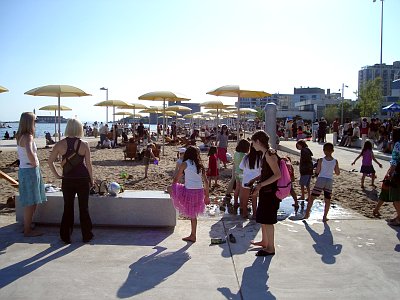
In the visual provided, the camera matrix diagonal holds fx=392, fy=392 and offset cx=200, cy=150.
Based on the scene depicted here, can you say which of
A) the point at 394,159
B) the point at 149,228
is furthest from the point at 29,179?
the point at 394,159

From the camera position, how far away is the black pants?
5090 mm

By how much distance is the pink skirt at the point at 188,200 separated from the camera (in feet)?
17.5

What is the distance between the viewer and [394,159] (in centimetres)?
619

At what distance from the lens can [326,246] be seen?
5.09 m

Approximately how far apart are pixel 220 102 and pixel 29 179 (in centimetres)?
1662

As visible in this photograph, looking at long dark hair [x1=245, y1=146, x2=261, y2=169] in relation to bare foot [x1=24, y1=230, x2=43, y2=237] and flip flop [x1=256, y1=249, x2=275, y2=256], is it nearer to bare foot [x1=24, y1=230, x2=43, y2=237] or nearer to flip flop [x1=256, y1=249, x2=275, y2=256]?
flip flop [x1=256, y1=249, x2=275, y2=256]

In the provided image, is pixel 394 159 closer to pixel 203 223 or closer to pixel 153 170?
pixel 203 223

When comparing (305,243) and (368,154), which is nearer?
(305,243)

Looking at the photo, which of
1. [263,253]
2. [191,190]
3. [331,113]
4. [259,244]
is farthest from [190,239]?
[331,113]

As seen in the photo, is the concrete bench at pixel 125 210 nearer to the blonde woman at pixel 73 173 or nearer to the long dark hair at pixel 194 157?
the blonde woman at pixel 73 173

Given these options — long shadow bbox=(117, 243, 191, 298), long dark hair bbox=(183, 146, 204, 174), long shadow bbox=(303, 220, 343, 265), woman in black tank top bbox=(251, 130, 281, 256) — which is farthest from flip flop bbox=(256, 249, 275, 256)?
long dark hair bbox=(183, 146, 204, 174)

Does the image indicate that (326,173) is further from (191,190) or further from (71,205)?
(71,205)

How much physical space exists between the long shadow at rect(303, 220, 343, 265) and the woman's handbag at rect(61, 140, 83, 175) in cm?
324

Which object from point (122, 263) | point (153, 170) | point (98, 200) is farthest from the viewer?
point (153, 170)
